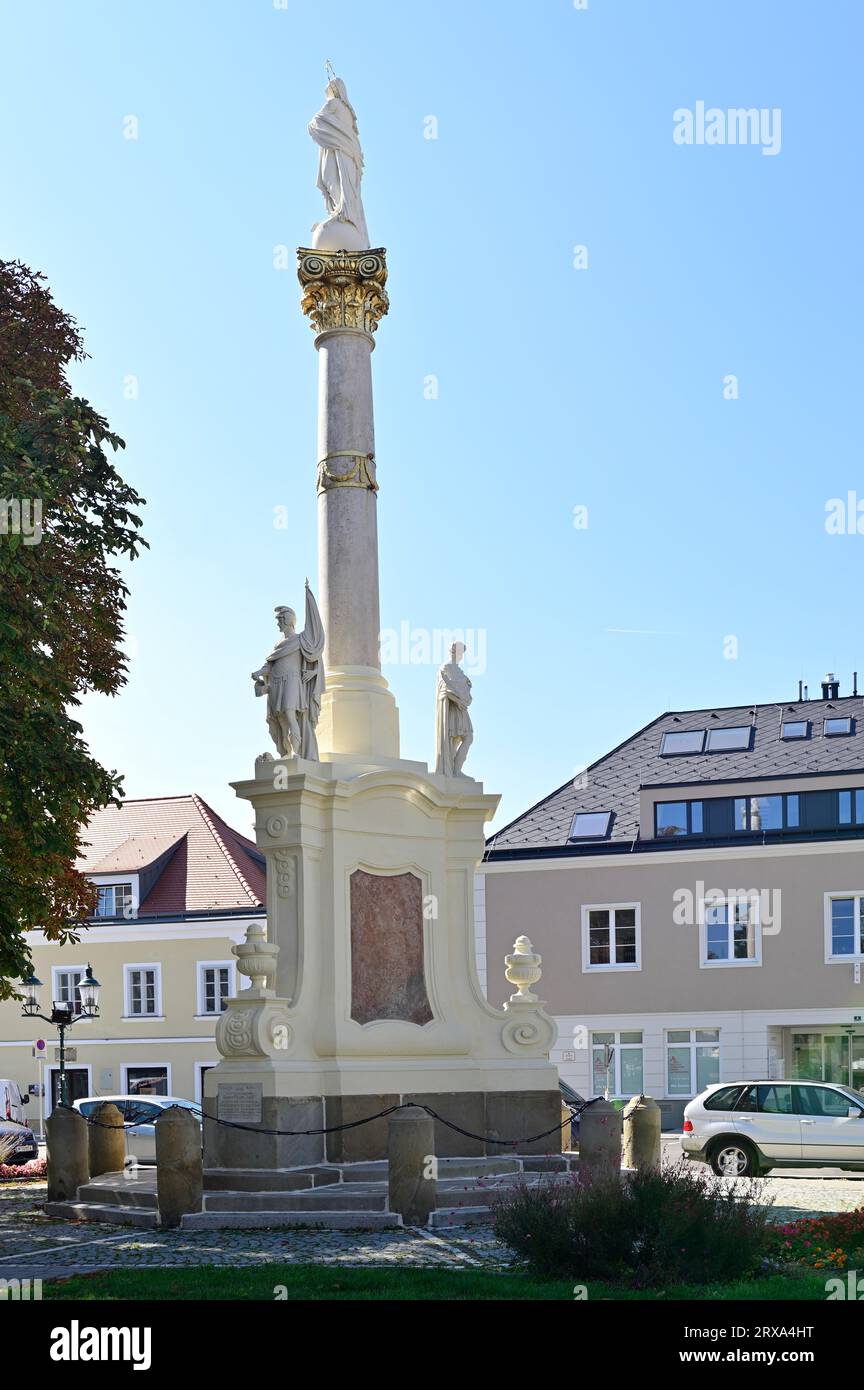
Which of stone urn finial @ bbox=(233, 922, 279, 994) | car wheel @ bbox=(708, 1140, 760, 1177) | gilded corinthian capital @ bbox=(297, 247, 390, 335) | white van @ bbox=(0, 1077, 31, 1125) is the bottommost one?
white van @ bbox=(0, 1077, 31, 1125)

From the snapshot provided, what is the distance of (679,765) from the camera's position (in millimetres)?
44594

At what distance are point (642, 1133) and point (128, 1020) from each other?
32691 mm

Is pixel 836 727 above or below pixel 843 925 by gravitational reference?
above

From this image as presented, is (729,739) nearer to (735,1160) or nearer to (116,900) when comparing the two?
(116,900)

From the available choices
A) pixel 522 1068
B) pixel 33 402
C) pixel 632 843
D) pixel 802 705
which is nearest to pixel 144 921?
pixel 632 843

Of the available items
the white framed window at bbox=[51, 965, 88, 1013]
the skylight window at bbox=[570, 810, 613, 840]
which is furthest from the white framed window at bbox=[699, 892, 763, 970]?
the white framed window at bbox=[51, 965, 88, 1013]

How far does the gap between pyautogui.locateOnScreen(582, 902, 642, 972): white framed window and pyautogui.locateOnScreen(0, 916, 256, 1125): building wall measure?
10.2 meters

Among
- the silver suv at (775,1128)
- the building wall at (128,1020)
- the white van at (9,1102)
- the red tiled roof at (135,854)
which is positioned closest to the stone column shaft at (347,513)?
the silver suv at (775,1128)

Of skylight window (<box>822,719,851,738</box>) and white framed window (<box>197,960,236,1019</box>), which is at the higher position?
skylight window (<box>822,719,851,738</box>)

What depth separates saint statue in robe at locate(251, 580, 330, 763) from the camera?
19.3m

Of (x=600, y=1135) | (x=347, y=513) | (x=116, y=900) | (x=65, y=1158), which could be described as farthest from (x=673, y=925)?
(x=600, y=1135)

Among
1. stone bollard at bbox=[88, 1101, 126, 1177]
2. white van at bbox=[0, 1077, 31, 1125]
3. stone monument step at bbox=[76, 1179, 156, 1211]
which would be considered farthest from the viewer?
white van at bbox=[0, 1077, 31, 1125]

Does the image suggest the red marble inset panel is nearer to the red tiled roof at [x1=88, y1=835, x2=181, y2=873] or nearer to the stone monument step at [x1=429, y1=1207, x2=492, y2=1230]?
the stone monument step at [x1=429, y1=1207, x2=492, y2=1230]

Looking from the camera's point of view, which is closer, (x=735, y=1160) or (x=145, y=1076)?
(x=735, y=1160)
